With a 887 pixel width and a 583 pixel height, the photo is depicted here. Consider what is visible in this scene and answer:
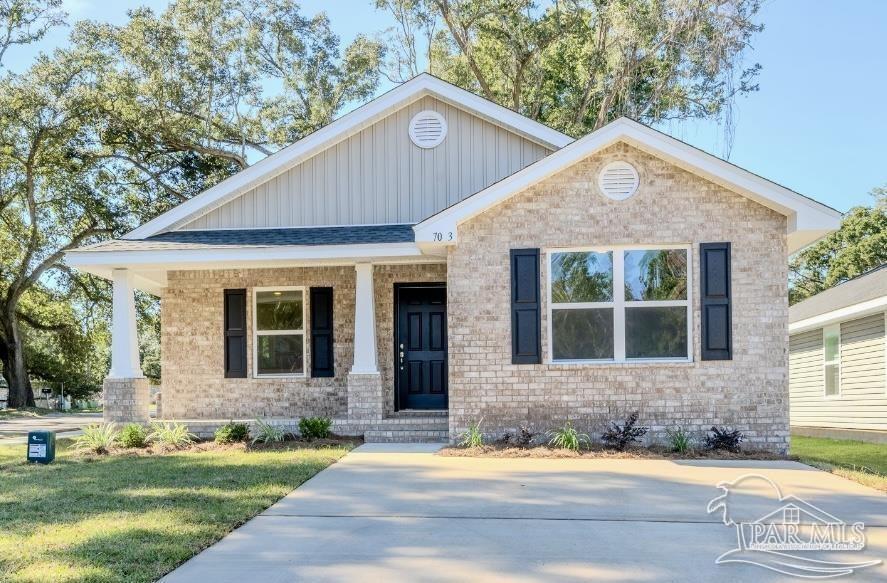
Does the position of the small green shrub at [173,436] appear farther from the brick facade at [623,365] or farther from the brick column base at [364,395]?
the brick facade at [623,365]

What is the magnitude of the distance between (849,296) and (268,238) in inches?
441

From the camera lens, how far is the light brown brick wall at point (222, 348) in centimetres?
1254

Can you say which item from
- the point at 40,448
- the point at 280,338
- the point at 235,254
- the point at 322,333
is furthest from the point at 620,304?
the point at 40,448

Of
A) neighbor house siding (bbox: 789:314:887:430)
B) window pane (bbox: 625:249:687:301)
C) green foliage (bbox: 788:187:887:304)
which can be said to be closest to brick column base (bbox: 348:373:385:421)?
window pane (bbox: 625:249:687:301)

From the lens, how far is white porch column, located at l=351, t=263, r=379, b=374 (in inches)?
445

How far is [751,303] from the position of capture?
978cm

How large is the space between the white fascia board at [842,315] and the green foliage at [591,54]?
16.4ft

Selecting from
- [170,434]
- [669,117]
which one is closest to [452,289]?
[170,434]

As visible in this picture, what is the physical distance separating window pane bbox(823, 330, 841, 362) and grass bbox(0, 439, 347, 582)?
36.5ft

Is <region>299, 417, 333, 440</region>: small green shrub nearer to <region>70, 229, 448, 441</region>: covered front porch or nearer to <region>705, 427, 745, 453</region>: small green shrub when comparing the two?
<region>70, 229, 448, 441</region>: covered front porch

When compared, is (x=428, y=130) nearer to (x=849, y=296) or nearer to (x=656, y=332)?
(x=656, y=332)

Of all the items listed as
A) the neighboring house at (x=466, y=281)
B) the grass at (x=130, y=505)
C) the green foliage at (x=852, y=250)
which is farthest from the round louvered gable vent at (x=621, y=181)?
the green foliage at (x=852, y=250)

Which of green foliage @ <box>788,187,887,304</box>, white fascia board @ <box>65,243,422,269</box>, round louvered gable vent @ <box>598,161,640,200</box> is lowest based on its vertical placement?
white fascia board @ <box>65,243,422,269</box>

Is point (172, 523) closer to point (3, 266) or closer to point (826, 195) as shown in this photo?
point (3, 266)
